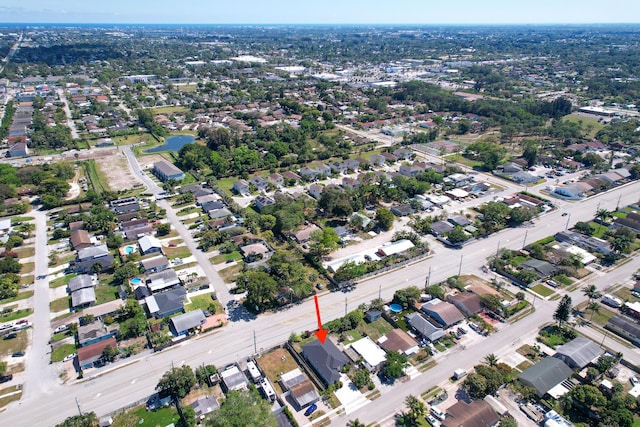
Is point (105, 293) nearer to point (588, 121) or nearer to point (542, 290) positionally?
point (542, 290)

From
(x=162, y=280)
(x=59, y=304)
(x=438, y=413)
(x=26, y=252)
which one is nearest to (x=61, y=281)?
(x=59, y=304)

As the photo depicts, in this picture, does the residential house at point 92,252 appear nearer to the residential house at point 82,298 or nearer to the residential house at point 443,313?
the residential house at point 82,298

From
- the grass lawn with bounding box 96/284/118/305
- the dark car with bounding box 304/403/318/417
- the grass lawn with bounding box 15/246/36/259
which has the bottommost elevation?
the dark car with bounding box 304/403/318/417

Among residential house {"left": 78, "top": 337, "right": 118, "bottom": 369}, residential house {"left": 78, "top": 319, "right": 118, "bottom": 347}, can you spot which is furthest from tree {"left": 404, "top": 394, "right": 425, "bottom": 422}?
residential house {"left": 78, "top": 319, "right": 118, "bottom": 347}

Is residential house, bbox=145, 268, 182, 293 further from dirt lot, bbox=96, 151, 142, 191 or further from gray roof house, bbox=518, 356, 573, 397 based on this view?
gray roof house, bbox=518, 356, 573, 397

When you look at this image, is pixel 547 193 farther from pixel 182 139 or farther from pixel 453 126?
pixel 182 139

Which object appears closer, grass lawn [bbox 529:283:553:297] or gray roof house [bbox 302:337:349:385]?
gray roof house [bbox 302:337:349:385]
